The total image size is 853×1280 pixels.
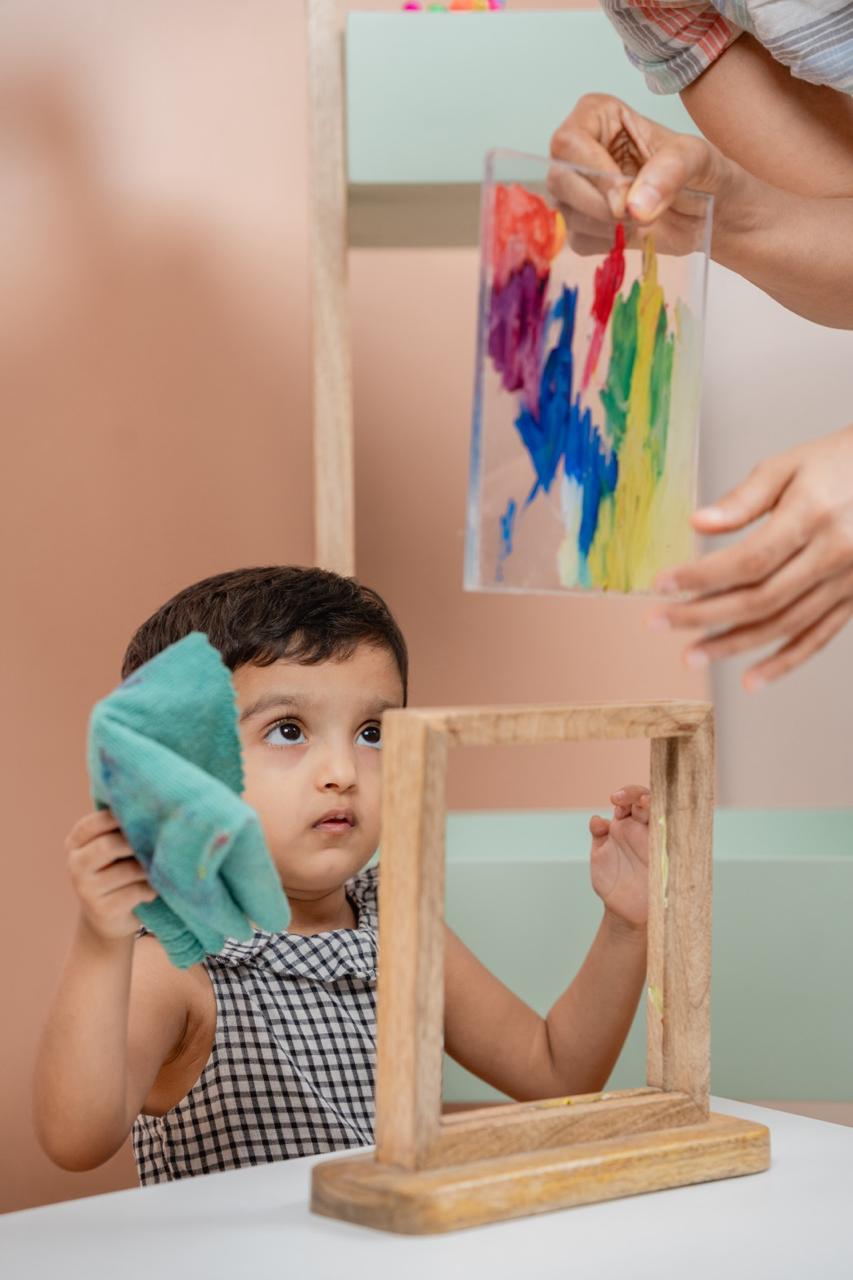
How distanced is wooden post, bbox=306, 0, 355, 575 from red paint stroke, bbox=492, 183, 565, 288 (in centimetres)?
55

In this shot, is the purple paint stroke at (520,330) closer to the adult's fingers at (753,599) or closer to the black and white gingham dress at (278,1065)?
the adult's fingers at (753,599)

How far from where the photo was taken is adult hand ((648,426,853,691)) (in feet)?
2.01

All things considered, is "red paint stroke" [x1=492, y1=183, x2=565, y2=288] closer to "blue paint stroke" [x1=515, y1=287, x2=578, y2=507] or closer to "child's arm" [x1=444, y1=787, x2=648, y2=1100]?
"blue paint stroke" [x1=515, y1=287, x2=578, y2=507]

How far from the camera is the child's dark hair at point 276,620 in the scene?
0.93 m

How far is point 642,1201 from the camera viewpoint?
629 mm

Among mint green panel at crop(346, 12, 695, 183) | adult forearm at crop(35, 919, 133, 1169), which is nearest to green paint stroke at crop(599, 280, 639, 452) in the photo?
adult forearm at crop(35, 919, 133, 1169)

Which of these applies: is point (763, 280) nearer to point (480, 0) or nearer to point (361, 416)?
point (480, 0)

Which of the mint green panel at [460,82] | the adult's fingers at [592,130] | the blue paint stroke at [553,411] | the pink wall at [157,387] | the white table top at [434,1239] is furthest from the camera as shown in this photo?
the pink wall at [157,387]

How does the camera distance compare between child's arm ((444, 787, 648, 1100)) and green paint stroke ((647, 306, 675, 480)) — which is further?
child's arm ((444, 787, 648, 1100))

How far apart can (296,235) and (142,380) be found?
0.22 m

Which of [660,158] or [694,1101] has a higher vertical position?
[660,158]

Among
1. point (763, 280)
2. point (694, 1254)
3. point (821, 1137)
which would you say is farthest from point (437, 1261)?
point (763, 280)

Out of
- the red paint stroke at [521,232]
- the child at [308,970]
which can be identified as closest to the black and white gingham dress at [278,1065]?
the child at [308,970]

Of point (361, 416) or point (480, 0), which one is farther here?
point (361, 416)
